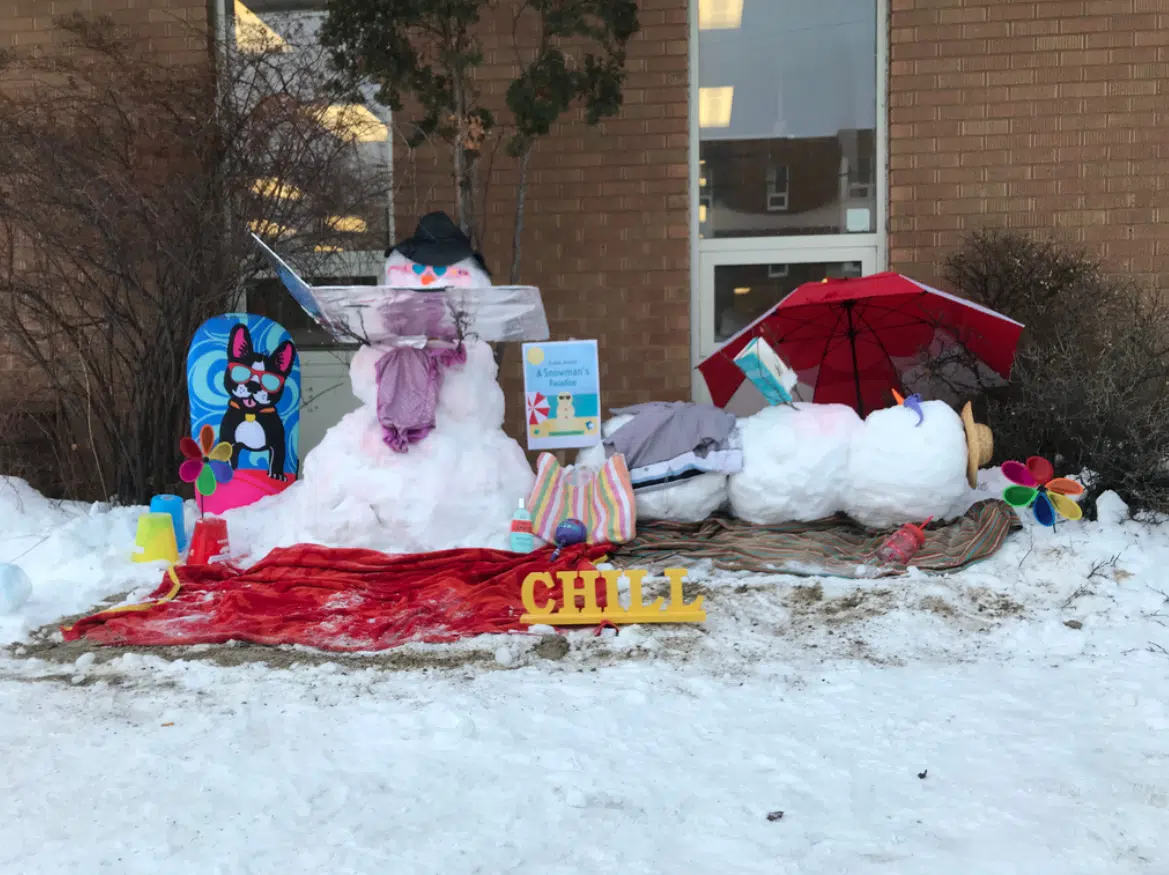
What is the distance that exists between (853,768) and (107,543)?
4073 millimetres

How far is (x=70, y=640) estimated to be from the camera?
3.49 m

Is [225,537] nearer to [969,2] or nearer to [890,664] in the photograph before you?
[890,664]

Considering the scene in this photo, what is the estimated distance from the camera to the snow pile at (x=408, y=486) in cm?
438

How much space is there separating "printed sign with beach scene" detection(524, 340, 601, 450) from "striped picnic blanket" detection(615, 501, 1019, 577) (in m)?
0.64

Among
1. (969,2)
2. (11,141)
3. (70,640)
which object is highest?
(969,2)

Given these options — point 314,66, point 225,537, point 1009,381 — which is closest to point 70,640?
point 225,537

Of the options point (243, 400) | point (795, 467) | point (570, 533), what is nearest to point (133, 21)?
point (243, 400)

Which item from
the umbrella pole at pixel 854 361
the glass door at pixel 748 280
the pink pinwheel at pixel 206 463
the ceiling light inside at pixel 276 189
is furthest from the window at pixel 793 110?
the pink pinwheel at pixel 206 463

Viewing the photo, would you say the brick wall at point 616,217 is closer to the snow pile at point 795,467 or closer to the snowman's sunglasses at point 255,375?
the snowman's sunglasses at point 255,375

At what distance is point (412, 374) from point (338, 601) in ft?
4.21

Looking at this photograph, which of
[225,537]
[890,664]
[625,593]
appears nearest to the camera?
[890,664]

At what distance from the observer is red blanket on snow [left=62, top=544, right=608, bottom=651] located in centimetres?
347

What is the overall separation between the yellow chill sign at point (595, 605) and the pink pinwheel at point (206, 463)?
2095 millimetres

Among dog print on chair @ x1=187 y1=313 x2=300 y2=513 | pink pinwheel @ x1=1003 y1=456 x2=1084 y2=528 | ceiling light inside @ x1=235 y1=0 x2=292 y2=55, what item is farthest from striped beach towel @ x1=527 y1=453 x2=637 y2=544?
ceiling light inside @ x1=235 y1=0 x2=292 y2=55
